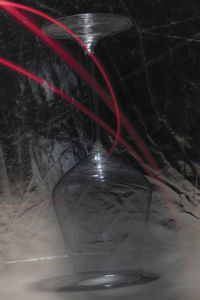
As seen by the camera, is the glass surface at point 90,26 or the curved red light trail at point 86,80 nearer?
the glass surface at point 90,26

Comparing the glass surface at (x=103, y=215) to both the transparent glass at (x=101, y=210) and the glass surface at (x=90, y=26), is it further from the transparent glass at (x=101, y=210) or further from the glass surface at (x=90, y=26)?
the glass surface at (x=90, y=26)

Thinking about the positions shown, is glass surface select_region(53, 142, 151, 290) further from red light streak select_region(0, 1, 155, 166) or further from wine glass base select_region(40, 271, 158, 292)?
red light streak select_region(0, 1, 155, 166)

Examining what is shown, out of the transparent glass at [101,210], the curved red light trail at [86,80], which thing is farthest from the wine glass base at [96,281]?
the curved red light trail at [86,80]

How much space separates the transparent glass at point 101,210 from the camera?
0.98 m

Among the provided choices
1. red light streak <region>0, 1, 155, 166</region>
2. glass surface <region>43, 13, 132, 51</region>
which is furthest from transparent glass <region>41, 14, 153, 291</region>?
red light streak <region>0, 1, 155, 166</region>

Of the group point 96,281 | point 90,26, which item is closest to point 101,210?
point 96,281

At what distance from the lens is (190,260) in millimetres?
1153

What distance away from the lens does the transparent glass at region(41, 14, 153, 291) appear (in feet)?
3.22

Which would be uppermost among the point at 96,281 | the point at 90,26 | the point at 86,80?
the point at 90,26

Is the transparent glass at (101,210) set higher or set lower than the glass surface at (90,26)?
lower

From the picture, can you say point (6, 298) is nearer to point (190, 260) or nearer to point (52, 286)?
point (52, 286)

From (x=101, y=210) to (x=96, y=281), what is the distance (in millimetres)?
147

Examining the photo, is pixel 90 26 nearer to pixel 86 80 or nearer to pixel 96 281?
pixel 86 80

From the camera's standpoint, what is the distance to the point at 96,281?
0.96 meters
